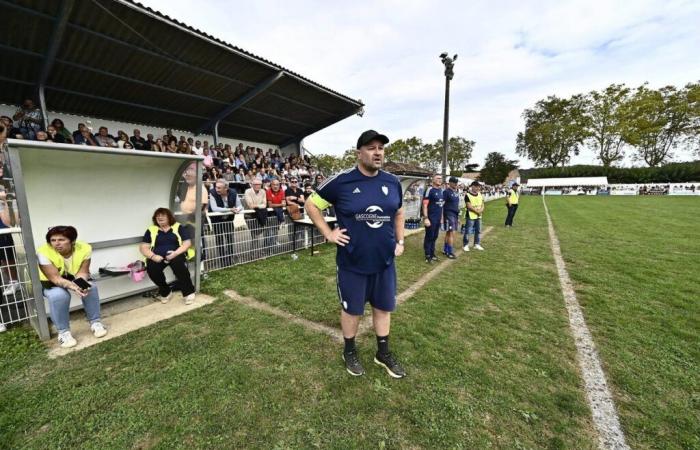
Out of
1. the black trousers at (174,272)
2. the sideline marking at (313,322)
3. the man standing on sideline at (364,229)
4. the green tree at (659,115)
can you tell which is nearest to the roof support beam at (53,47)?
the black trousers at (174,272)

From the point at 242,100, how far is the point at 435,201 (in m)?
10.6

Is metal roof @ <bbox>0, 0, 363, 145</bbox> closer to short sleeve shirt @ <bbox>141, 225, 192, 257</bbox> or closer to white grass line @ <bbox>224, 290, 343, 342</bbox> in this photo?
short sleeve shirt @ <bbox>141, 225, 192, 257</bbox>

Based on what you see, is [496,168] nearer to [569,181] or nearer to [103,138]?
[569,181]

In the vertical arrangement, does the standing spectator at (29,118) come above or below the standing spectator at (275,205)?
above

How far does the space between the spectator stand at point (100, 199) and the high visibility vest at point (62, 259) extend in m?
0.08

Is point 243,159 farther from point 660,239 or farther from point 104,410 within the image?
point 660,239

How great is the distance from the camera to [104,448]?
1868 mm

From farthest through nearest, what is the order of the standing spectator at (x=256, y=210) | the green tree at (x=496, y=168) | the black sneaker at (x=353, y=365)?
the green tree at (x=496, y=168), the standing spectator at (x=256, y=210), the black sneaker at (x=353, y=365)

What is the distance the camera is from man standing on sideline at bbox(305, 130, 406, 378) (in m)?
2.41

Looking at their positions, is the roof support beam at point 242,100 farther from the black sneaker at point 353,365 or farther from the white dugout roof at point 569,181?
the white dugout roof at point 569,181

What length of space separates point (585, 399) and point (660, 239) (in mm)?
9757

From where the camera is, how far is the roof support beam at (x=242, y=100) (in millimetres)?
12094

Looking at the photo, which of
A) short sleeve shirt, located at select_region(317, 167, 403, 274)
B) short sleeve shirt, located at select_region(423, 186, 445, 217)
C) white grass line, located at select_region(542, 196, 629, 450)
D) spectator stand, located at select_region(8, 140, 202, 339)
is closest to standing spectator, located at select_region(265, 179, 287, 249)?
spectator stand, located at select_region(8, 140, 202, 339)

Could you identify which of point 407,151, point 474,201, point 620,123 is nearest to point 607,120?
point 620,123
